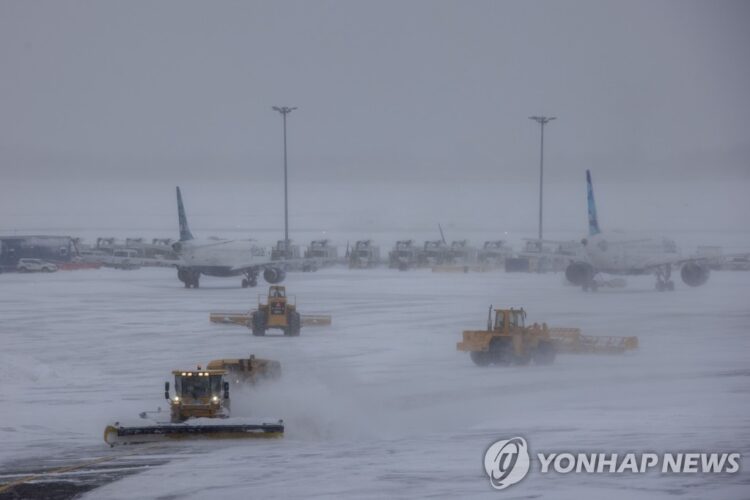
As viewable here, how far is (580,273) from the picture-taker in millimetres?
82812

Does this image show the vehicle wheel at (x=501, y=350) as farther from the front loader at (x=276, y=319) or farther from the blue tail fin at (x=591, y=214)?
the blue tail fin at (x=591, y=214)

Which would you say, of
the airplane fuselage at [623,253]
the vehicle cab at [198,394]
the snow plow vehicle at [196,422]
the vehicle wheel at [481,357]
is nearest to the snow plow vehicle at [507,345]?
the vehicle wheel at [481,357]

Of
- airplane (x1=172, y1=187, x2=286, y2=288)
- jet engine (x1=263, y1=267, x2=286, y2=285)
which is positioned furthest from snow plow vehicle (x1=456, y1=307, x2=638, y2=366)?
airplane (x1=172, y1=187, x2=286, y2=288)

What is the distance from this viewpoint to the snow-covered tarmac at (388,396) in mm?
20672

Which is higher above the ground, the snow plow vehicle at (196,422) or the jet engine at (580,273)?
the jet engine at (580,273)

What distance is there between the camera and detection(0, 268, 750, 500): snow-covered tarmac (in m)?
20.7

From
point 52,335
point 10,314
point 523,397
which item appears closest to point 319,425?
point 523,397

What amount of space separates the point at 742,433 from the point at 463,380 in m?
12.4

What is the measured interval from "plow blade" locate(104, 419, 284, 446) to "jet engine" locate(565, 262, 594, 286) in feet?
194

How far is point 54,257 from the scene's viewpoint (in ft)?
421

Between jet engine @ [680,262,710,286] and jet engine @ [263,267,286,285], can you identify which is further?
jet engine @ [263,267,286,285]

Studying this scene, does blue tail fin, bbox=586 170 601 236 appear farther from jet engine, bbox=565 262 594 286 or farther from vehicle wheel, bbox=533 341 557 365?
vehicle wheel, bbox=533 341 557 365

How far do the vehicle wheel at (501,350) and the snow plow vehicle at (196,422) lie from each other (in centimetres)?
1490

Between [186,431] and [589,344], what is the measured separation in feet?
71.7
